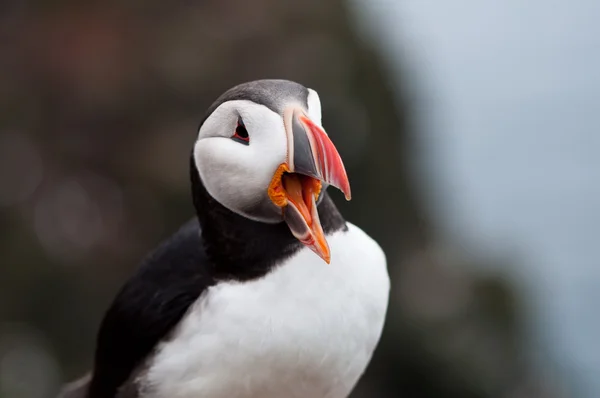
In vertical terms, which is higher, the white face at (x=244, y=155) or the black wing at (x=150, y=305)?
the white face at (x=244, y=155)

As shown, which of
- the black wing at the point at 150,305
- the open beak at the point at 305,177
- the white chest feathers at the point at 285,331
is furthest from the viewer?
the black wing at the point at 150,305

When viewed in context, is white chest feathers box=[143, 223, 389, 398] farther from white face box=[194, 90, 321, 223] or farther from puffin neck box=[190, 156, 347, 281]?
white face box=[194, 90, 321, 223]

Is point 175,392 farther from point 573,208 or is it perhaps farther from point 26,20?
point 573,208

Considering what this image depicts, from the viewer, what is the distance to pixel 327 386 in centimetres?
189

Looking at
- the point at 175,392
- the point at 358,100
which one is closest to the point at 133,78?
the point at 358,100

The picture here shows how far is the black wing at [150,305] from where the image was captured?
1966 mm

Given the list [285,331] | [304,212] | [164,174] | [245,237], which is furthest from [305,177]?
[164,174]

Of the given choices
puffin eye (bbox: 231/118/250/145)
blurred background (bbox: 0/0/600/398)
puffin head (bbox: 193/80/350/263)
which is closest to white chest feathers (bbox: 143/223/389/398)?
puffin head (bbox: 193/80/350/263)

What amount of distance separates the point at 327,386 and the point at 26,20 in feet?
24.2

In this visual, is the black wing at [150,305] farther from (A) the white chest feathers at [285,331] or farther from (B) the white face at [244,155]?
(B) the white face at [244,155]

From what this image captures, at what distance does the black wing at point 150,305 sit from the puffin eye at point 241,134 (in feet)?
1.24

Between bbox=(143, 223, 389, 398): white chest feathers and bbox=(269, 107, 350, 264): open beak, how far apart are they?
6.5 inches

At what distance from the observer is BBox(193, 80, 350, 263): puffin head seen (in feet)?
5.11

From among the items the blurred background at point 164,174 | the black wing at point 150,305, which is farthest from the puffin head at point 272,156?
the blurred background at point 164,174
